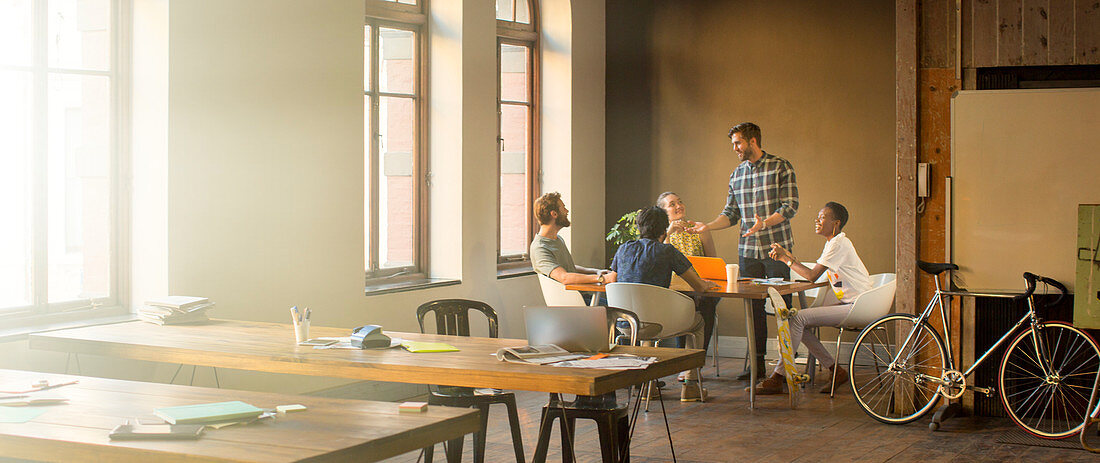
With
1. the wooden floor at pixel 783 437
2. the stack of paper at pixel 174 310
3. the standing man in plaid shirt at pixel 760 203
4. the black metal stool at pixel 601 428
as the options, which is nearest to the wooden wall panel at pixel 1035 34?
the standing man in plaid shirt at pixel 760 203

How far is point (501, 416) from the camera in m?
6.34

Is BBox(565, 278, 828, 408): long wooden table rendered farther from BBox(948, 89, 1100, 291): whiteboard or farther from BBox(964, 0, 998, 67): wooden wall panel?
BBox(964, 0, 998, 67): wooden wall panel

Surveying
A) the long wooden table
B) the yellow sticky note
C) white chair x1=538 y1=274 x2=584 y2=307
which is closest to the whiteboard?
the long wooden table

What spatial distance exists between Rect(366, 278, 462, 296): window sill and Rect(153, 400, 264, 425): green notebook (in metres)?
3.85

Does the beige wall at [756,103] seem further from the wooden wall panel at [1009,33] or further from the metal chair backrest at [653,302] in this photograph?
the metal chair backrest at [653,302]

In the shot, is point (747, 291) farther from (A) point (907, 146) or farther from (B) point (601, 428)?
(B) point (601, 428)

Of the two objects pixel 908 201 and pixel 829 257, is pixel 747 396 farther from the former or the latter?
pixel 908 201

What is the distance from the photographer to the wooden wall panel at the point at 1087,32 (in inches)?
237

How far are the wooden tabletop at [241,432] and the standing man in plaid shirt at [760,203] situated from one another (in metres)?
4.70

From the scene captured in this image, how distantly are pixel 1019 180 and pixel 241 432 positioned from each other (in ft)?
16.1

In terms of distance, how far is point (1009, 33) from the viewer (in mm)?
6141

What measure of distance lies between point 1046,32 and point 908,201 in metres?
1.20

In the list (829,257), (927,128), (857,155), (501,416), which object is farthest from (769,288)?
(857,155)

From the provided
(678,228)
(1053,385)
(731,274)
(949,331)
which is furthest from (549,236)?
(1053,385)
